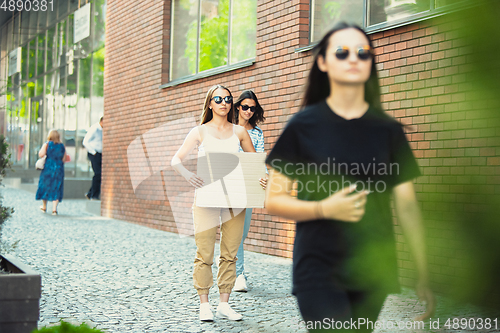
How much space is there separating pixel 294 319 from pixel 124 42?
9963 millimetres

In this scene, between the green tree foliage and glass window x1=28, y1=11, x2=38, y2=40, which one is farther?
glass window x1=28, y1=11, x2=38, y2=40

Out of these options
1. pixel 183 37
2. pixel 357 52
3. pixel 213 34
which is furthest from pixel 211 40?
pixel 357 52

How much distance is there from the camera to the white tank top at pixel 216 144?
14.5 ft

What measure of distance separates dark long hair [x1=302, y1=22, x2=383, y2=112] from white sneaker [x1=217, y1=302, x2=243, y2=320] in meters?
3.08


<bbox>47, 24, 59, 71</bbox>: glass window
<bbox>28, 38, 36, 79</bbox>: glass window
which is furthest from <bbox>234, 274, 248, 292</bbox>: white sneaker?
<bbox>28, 38, 36, 79</bbox>: glass window

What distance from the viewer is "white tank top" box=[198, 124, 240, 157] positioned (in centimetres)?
443

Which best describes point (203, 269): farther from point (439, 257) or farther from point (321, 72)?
point (439, 257)

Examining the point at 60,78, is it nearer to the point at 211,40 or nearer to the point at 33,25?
the point at 33,25

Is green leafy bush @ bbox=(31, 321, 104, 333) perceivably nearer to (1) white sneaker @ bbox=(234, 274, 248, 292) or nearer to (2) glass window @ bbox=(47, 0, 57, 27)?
(1) white sneaker @ bbox=(234, 274, 248, 292)

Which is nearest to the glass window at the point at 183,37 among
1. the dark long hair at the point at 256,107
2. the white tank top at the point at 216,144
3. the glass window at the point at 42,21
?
the dark long hair at the point at 256,107

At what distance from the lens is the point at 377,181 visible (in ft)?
5.17

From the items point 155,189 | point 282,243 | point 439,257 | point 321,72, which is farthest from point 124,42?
point 439,257

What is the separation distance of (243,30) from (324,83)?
302 inches

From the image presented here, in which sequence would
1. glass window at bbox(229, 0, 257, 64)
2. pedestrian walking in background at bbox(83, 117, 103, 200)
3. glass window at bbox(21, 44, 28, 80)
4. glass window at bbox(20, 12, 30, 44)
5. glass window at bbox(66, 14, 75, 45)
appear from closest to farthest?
1. glass window at bbox(229, 0, 257, 64)
2. pedestrian walking in background at bbox(83, 117, 103, 200)
3. glass window at bbox(66, 14, 75, 45)
4. glass window at bbox(21, 44, 28, 80)
5. glass window at bbox(20, 12, 30, 44)
